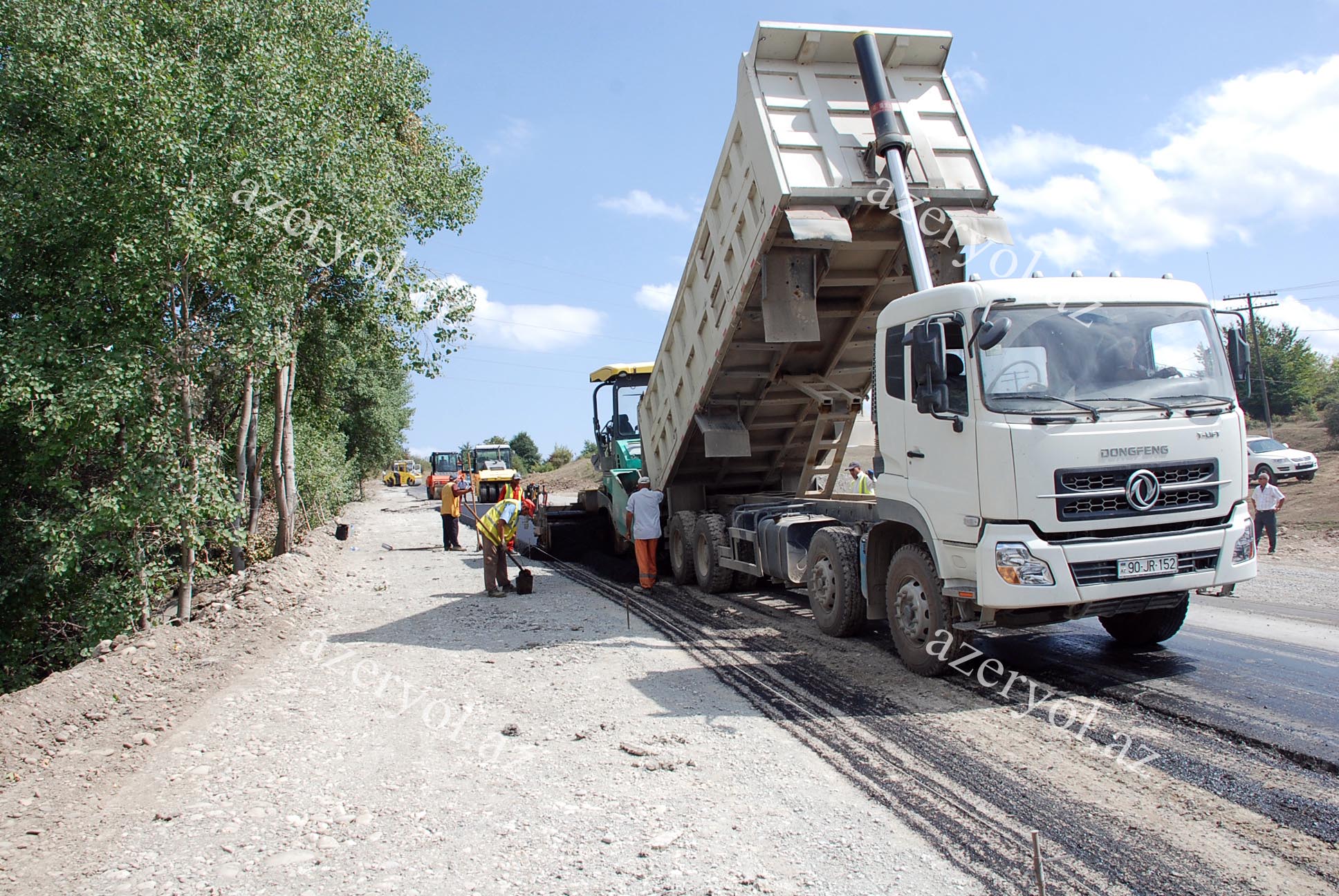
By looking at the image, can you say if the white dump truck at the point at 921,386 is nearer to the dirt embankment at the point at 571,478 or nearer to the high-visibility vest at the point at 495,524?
the high-visibility vest at the point at 495,524

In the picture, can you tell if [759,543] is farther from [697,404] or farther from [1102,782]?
[1102,782]

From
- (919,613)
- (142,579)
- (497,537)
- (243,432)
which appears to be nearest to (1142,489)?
(919,613)

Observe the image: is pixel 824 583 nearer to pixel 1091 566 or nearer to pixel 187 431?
pixel 1091 566

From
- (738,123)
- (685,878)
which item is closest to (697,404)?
(738,123)

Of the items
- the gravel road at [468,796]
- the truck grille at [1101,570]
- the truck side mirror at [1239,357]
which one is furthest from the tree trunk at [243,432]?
the truck side mirror at [1239,357]

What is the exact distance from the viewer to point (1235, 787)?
4004 millimetres

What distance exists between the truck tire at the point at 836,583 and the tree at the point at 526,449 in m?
69.0

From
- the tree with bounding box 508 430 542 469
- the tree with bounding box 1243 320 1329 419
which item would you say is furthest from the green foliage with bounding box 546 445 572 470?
the tree with bounding box 1243 320 1329 419

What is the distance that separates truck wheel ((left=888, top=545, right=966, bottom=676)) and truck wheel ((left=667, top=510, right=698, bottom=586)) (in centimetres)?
464

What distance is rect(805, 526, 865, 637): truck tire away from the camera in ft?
23.3

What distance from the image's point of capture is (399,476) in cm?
6881

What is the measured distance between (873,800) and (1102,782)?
1.11m

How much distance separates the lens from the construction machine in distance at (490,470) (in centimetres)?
2639

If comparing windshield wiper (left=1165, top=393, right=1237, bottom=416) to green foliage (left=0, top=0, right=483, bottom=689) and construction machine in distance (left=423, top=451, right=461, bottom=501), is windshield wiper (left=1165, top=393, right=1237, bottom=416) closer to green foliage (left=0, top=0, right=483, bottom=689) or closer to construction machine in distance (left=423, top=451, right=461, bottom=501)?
green foliage (left=0, top=0, right=483, bottom=689)
